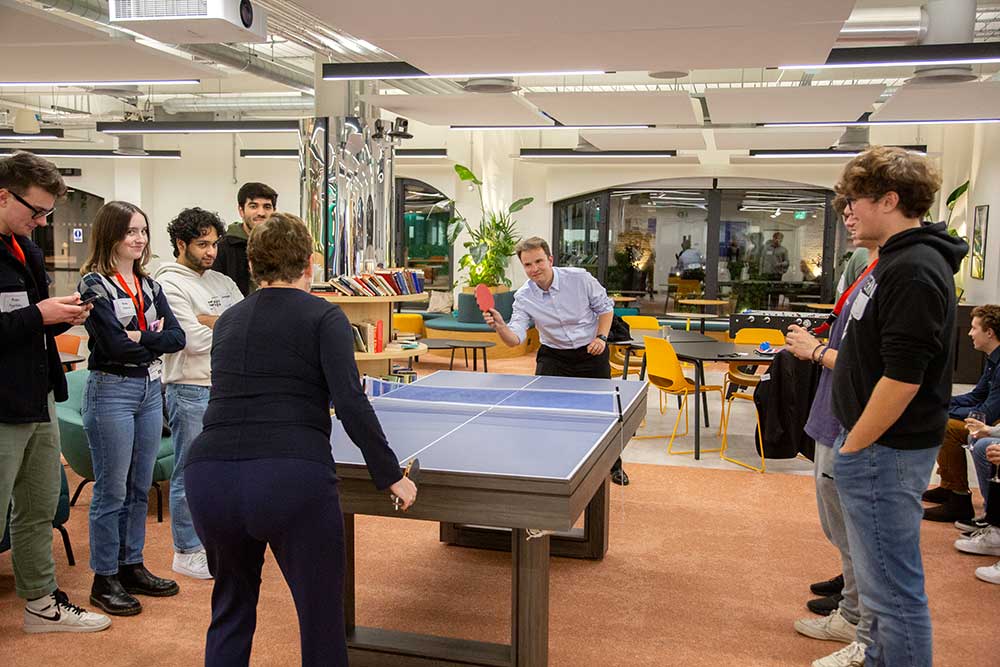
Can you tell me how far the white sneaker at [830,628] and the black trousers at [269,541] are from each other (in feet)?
6.69

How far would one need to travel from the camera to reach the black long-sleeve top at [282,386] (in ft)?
7.74

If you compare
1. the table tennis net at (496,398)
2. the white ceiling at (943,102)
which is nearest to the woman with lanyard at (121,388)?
the table tennis net at (496,398)

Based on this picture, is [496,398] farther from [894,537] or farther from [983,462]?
[983,462]

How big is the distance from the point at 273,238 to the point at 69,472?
443 cm

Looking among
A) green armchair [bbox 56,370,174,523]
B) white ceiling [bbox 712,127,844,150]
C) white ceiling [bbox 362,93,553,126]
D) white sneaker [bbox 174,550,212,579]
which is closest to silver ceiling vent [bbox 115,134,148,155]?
white ceiling [bbox 362,93,553,126]

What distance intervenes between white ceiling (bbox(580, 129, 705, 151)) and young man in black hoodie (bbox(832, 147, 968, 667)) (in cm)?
862

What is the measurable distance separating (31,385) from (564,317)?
3091 millimetres

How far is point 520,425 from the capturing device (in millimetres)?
3531

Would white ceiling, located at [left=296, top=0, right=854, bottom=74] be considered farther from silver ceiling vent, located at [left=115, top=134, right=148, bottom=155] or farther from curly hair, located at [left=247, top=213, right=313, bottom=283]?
silver ceiling vent, located at [left=115, top=134, right=148, bottom=155]

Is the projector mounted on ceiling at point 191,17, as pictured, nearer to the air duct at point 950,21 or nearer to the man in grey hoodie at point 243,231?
the man in grey hoodie at point 243,231

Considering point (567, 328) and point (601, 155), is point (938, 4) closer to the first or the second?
point (567, 328)

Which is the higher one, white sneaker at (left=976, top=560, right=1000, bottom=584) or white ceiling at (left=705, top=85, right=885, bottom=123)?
white ceiling at (left=705, top=85, right=885, bottom=123)

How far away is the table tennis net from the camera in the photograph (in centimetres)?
393

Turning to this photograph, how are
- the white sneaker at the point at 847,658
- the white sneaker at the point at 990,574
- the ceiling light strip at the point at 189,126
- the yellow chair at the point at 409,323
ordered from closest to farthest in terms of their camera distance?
the white sneaker at the point at 847,658 → the white sneaker at the point at 990,574 → the ceiling light strip at the point at 189,126 → the yellow chair at the point at 409,323
